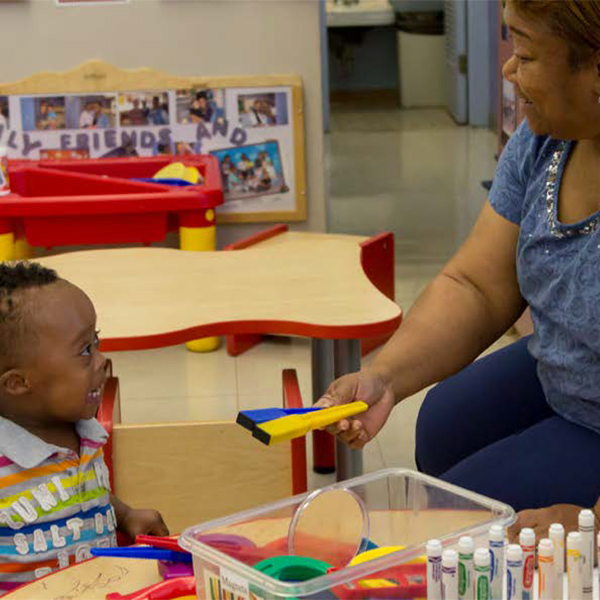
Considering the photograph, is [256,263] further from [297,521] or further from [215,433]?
[297,521]

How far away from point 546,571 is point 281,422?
0.96 ft

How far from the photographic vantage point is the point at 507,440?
1.49 meters

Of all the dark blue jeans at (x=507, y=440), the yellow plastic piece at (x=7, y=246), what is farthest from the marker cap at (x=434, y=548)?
the yellow plastic piece at (x=7, y=246)

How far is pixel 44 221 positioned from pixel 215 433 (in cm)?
110

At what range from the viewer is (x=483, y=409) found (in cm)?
157

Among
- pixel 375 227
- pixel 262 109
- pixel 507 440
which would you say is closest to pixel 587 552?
pixel 507 440

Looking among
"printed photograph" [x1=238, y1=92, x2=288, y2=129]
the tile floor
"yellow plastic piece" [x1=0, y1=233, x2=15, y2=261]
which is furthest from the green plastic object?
"printed photograph" [x1=238, y1=92, x2=288, y2=129]

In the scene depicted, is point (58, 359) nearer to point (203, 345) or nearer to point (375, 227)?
point (203, 345)

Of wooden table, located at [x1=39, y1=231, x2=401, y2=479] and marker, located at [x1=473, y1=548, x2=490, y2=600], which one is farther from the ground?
marker, located at [x1=473, y1=548, x2=490, y2=600]

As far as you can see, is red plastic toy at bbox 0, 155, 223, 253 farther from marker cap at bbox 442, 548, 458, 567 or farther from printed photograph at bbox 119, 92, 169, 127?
marker cap at bbox 442, 548, 458, 567

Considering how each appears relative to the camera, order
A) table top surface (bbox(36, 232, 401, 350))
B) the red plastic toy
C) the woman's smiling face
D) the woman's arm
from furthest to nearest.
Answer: the red plastic toy < table top surface (bbox(36, 232, 401, 350)) < the woman's arm < the woman's smiling face

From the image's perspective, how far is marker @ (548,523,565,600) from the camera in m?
0.84

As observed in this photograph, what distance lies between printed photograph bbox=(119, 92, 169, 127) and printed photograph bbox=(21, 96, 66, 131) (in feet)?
0.56

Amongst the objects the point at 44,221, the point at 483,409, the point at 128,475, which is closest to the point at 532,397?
the point at 483,409
